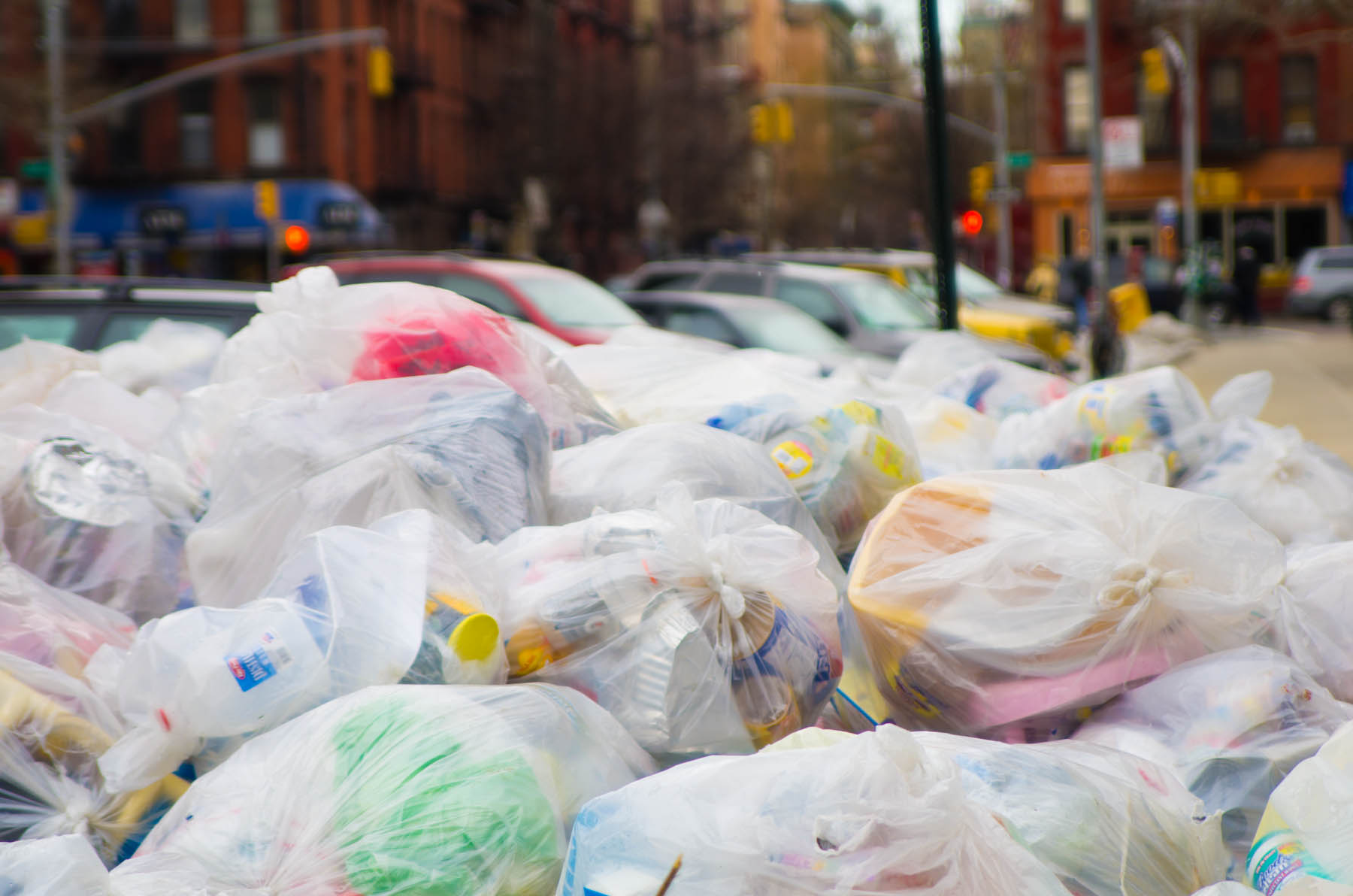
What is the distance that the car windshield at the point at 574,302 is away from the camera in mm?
8719

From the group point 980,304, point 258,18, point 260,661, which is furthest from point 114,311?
point 258,18

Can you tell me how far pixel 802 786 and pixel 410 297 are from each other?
215cm

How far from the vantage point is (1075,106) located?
39812 millimetres

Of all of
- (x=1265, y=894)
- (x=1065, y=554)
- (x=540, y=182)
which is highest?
(x=540, y=182)

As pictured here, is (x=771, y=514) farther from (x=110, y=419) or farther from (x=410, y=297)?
(x=110, y=419)

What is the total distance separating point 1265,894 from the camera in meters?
1.94

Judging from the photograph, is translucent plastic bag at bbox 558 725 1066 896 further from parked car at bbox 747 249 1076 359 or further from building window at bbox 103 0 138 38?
building window at bbox 103 0 138 38

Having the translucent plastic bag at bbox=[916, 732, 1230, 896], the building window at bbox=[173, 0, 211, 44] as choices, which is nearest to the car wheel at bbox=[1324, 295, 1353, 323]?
the building window at bbox=[173, 0, 211, 44]

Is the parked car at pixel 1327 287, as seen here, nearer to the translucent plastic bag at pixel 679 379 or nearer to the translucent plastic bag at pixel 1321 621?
the translucent plastic bag at pixel 679 379

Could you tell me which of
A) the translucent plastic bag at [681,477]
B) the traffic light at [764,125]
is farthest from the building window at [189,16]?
the translucent plastic bag at [681,477]

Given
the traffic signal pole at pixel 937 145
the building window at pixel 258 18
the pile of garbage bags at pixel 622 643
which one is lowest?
the pile of garbage bags at pixel 622 643

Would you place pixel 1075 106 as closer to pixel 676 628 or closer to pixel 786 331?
pixel 786 331

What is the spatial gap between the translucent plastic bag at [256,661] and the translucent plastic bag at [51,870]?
35 centimetres

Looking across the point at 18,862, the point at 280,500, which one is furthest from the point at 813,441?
the point at 18,862
